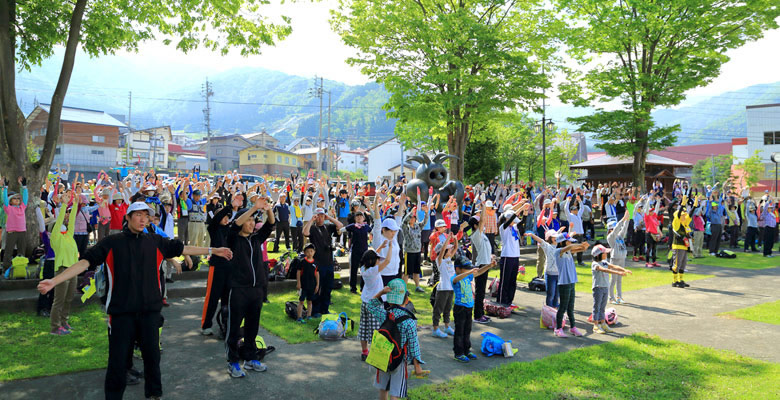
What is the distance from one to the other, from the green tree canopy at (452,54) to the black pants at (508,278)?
444 inches

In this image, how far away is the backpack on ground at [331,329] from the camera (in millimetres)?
7875

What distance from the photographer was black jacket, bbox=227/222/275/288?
5.89 meters

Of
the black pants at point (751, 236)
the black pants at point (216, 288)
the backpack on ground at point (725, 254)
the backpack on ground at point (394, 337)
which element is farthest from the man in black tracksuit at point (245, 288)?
the black pants at point (751, 236)

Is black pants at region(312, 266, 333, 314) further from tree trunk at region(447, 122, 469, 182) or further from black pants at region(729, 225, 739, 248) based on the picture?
black pants at region(729, 225, 739, 248)

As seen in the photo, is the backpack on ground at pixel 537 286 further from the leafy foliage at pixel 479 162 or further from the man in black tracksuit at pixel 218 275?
the leafy foliage at pixel 479 162

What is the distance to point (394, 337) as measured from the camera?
5.11 metres

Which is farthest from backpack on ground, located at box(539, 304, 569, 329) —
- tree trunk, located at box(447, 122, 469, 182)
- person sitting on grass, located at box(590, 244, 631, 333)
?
tree trunk, located at box(447, 122, 469, 182)

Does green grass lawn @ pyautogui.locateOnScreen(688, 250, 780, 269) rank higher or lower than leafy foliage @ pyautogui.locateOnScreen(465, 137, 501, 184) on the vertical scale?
lower

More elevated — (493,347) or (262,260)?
(262,260)

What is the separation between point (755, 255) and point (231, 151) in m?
82.0

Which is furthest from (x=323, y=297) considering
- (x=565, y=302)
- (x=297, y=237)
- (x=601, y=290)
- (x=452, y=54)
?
(x=452, y=54)

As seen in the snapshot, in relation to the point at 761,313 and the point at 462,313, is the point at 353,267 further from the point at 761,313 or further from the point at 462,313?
the point at 761,313

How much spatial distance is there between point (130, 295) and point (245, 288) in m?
1.47

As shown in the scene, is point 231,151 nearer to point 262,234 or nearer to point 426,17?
point 426,17
